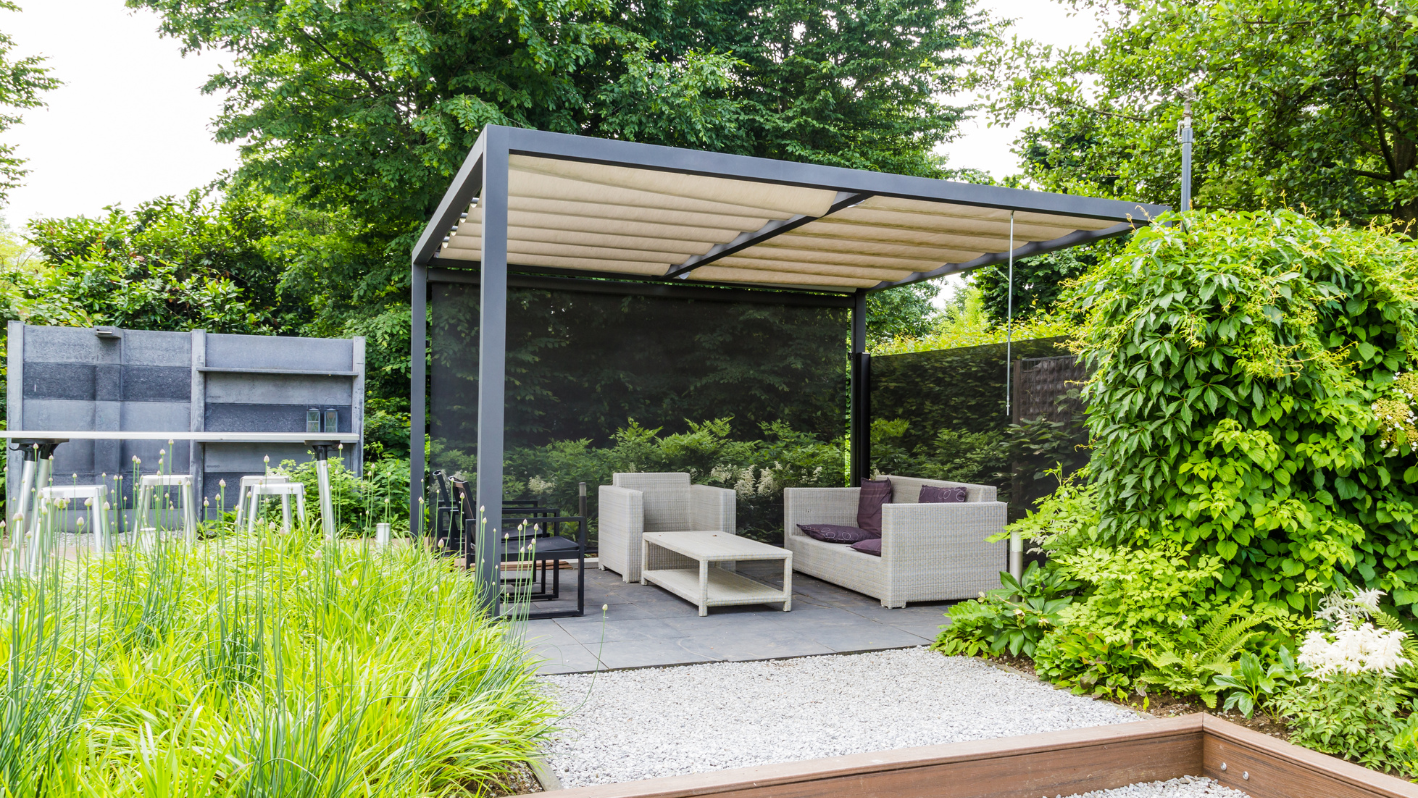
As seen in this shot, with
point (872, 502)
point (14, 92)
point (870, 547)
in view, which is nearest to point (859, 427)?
point (872, 502)

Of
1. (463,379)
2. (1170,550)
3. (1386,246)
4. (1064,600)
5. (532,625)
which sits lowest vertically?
(532,625)

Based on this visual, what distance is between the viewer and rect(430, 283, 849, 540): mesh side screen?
7.67m

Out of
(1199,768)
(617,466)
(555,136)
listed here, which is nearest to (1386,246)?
(1199,768)

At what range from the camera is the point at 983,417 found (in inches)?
268

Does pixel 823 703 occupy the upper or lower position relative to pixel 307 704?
lower

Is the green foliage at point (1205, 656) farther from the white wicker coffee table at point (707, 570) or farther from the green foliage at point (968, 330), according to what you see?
the white wicker coffee table at point (707, 570)

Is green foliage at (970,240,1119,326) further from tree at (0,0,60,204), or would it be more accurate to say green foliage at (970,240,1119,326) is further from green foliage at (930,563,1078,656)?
tree at (0,0,60,204)

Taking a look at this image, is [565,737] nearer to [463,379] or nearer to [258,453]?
[463,379]

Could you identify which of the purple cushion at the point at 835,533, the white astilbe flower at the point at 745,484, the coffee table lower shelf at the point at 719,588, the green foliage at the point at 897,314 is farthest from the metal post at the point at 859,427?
the green foliage at the point at 897,314

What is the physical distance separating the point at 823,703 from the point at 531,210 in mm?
3610

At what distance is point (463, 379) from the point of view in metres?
7.66

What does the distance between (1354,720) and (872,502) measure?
411 centimetres

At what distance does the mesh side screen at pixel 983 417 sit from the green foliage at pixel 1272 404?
1195 mm

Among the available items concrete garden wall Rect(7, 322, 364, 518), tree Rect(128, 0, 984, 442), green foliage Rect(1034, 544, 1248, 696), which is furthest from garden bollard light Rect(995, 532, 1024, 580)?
tree Rect(128, 0, 984, 442)
